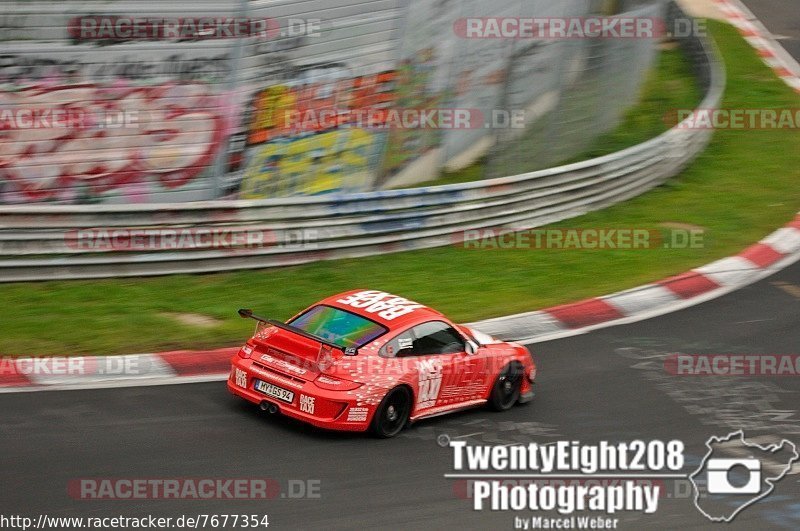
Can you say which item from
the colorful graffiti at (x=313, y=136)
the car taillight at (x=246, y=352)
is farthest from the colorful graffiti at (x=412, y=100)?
the car taillight at (x=246, y=352)

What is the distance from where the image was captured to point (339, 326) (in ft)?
31.2

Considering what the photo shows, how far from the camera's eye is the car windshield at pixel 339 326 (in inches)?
367

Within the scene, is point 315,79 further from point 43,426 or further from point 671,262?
point 43,426

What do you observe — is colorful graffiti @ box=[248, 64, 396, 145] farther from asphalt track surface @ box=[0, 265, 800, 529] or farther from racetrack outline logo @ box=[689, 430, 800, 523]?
racetrack outline logo @ box=[689, 430, 800, 523]

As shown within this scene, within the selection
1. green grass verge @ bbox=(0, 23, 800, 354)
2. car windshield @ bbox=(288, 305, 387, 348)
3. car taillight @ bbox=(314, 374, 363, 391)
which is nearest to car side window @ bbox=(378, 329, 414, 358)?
car windshield @ bbox=(288, 305, 387, 348)

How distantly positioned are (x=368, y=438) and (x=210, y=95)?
19.4 feet

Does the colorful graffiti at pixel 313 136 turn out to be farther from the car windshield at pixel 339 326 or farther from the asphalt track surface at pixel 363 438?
the car windshield at pixel 339 326

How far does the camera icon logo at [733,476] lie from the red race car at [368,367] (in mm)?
2102

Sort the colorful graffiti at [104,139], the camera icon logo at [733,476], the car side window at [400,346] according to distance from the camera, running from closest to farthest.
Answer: the camera icon logo at [733,476] < the car side window at [400,346] < the colorful graffiti at [104,139]

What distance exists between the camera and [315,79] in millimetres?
14578

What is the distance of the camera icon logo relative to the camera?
346 inches

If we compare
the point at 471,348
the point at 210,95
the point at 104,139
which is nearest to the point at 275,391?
the point at 471,348

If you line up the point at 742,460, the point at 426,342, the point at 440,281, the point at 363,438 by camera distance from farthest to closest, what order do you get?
the point at 440,281 → the point at 426,342 → the point at 742,460 → the point at 363,438

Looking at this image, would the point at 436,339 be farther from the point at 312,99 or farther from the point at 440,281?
the point at 312,99
